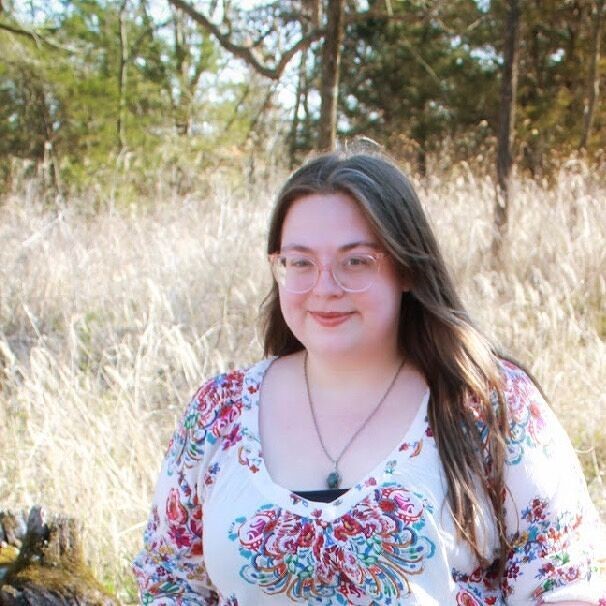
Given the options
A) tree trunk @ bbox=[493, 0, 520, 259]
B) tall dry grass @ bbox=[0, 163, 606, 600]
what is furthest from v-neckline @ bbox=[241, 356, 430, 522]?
tree trunk @ bbox=[493, 0, 520, 259]

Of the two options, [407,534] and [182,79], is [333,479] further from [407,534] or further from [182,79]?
[182,79]

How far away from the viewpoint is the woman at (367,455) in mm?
1389

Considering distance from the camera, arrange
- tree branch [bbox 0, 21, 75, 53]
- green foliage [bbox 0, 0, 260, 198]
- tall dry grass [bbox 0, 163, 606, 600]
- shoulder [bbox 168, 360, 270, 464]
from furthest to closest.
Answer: green foliage [bbox 0, 0, 260, 198] → tree branch [bbox 0, 21, 75, 53] → tall dry grass [bbox 0, 163, 606, 600] → shoulder [bbox 168, 360, 270, 464]

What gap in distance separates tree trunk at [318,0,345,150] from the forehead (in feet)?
9.58

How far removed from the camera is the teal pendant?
1464mm

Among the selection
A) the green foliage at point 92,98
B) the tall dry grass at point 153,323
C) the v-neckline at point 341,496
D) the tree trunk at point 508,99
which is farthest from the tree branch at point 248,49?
the green foliage at point 92,98

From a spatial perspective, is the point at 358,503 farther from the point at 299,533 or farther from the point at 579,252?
the point at 579,252

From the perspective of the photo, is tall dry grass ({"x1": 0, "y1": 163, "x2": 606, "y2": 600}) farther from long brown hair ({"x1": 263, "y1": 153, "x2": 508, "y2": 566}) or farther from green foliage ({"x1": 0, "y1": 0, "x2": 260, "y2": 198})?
green foliage ({"x1": 0, "y1": 0, "x2": 260, "y2": 198})

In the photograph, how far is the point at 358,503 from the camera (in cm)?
141

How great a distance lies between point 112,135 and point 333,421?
10.0 m

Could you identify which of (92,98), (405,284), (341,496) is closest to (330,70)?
(405,284)

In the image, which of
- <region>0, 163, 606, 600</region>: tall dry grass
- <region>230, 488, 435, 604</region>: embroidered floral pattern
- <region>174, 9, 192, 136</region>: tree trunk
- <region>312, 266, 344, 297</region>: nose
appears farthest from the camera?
<region>174, 9, 192, 136</region>: tree trunk

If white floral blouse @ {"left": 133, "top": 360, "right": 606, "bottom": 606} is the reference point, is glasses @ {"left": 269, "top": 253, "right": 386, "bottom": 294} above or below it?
above

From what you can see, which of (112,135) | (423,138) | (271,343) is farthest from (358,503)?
(423,138)
